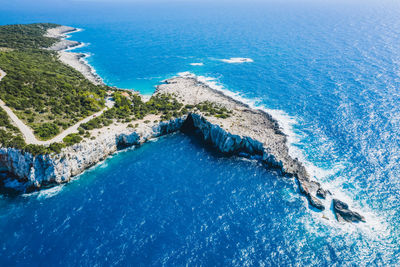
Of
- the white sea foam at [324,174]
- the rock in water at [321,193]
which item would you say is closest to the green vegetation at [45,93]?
the white sea foam at [324,174]

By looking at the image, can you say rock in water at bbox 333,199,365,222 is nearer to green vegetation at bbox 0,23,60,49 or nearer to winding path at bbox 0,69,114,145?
winding path at bbox 0,69,114,145

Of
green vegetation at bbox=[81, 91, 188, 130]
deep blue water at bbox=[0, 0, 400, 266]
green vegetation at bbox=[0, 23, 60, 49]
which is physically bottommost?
deep blue water at bbox=[0, 0, 400, 266]

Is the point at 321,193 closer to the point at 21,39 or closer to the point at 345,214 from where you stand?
the point at 345,214

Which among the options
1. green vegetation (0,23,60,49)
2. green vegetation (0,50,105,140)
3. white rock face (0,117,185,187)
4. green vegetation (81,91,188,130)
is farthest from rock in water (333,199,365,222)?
green vegetation (0,23,60,49)

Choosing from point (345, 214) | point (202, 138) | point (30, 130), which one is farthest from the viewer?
point (202, 138)

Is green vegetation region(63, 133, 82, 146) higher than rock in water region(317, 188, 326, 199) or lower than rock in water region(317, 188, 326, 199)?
higher

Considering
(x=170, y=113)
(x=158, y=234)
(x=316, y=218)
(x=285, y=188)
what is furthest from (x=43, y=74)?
(x=316, y=218)

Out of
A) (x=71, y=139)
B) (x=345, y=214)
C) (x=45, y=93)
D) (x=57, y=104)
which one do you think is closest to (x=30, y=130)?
(x=71, y=139)

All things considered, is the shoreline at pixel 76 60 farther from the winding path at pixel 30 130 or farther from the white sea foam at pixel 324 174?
the white sea foam at pixel 324 174
